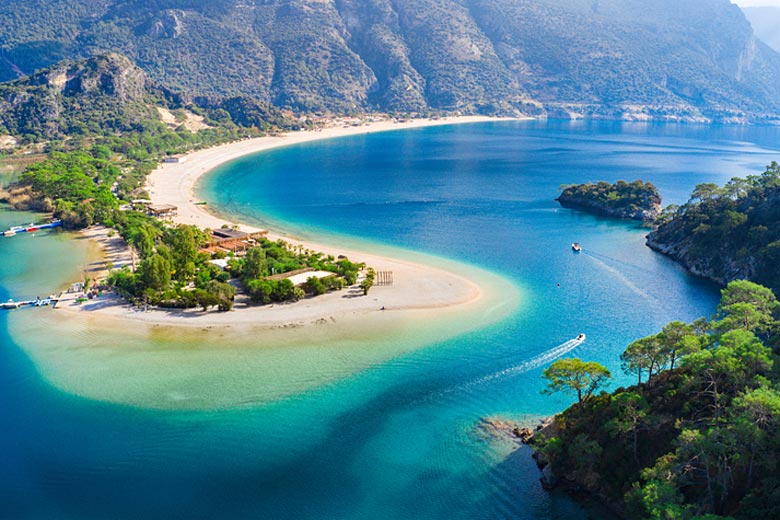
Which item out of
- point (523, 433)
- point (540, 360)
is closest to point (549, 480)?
point (523, 433)

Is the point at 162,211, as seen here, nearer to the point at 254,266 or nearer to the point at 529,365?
the point at 254,266

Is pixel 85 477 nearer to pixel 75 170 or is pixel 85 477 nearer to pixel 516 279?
pixel 516 279

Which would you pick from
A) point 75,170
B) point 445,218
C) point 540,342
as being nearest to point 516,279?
point 540,342

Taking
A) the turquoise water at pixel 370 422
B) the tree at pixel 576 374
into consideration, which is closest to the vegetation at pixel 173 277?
the turquoise water at pixel 370 422

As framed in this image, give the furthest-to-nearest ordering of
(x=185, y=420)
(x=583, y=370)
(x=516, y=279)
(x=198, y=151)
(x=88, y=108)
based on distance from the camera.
→ (x=88, y=108), (x=198, y=151), (x=516, y=279), (x=185, y=420), (x=583, y=370)

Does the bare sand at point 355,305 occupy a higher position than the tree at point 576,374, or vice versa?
the tree at point 576,374

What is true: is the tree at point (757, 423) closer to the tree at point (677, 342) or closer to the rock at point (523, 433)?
the tree at point (677, 342)
